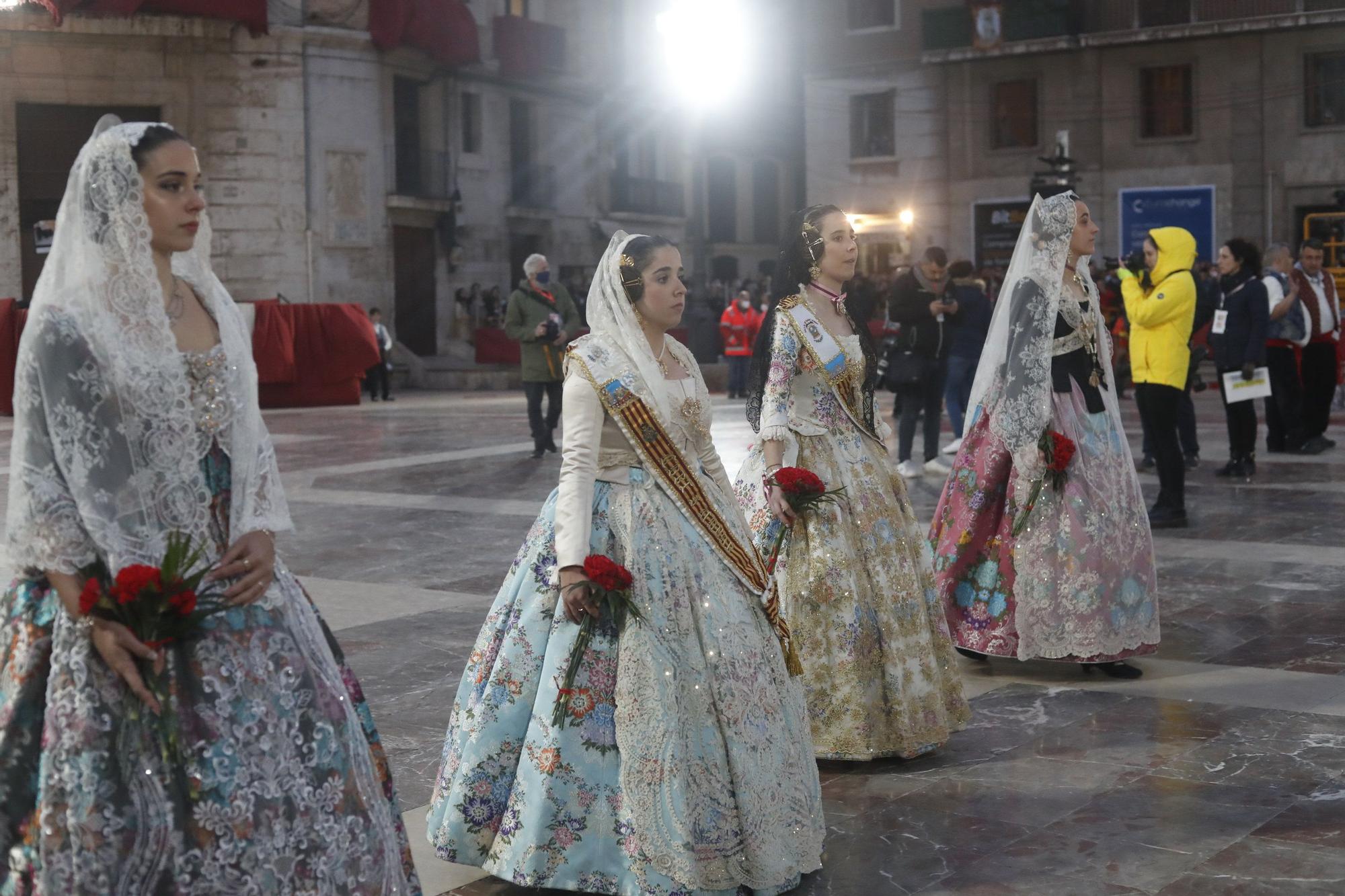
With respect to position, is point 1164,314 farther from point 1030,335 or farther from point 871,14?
point 871,14

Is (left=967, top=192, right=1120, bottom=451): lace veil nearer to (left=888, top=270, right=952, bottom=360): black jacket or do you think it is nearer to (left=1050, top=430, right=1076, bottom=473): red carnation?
(left=1050, top=430, right=1076, bottom=473): red carnation

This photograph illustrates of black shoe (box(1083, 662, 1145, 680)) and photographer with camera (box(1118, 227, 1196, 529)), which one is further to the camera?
photographer with camera (box(1118, 227, 1196, 529))

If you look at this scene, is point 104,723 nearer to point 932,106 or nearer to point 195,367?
point 195,367

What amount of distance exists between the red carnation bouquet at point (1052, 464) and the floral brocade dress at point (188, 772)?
3.62 m

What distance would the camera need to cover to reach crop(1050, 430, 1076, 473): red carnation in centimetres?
600

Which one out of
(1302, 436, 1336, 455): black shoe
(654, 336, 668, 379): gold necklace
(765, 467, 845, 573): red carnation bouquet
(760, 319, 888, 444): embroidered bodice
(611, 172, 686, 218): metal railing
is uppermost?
(611, 172, 686, 218): metal railing

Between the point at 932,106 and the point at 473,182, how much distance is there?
10.2m

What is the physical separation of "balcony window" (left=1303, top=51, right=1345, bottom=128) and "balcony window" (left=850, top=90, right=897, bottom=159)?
855 cm

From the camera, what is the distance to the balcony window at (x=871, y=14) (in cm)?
3612

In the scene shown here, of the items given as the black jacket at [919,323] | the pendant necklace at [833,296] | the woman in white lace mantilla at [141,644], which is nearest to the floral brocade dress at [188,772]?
the woman in white lace mantilla at [141,644]

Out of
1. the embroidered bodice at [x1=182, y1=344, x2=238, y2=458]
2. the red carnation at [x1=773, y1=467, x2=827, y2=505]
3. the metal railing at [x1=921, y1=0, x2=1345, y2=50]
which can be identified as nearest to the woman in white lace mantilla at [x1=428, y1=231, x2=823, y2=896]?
the red carnation at [x1=773, y1=467, x2=827, y2=505]

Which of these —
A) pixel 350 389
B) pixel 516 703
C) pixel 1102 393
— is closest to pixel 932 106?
pixel 350 389

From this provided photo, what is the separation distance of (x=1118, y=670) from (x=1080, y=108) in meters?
29.6

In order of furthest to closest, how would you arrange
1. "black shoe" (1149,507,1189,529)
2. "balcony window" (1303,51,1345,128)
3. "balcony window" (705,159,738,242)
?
"balcony window" (705,159,738,242)
"balcony window" (1303,51,1345,128)
"black shoe" (1149,507,1189,529)
